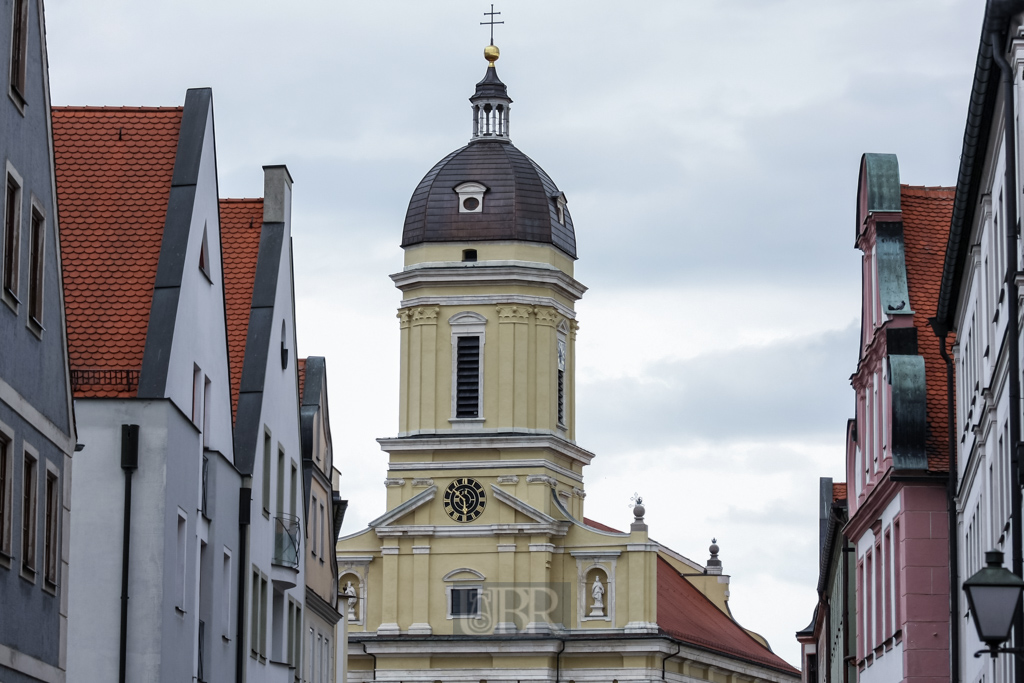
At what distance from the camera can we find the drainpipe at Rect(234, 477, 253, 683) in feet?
113

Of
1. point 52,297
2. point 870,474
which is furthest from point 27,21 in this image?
point 870,474

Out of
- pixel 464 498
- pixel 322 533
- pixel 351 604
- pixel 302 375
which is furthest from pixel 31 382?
pixel 351 604

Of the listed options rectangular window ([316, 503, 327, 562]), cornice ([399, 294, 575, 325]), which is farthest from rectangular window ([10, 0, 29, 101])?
cornice ([399, 294, 575, 325])

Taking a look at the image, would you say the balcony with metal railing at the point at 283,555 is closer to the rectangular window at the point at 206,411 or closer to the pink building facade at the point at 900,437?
the rectangular window at the point at 206,411

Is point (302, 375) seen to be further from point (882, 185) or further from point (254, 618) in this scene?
point (882, 185)

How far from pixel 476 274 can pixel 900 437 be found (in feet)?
189

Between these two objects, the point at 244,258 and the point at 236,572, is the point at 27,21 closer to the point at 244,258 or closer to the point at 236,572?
the point at 236,572

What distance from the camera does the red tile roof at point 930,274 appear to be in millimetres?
34969

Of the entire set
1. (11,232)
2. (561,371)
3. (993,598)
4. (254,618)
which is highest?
Answer: (561,371)

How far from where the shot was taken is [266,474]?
37062 millimetres

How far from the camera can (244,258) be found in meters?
39.0

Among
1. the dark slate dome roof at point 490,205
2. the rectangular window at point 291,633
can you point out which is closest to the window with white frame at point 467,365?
the dark slate dome roof at point 490,205

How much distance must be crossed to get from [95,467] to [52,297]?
4.57 m

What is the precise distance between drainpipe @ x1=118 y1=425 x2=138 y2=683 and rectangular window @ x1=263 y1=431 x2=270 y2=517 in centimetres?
884
